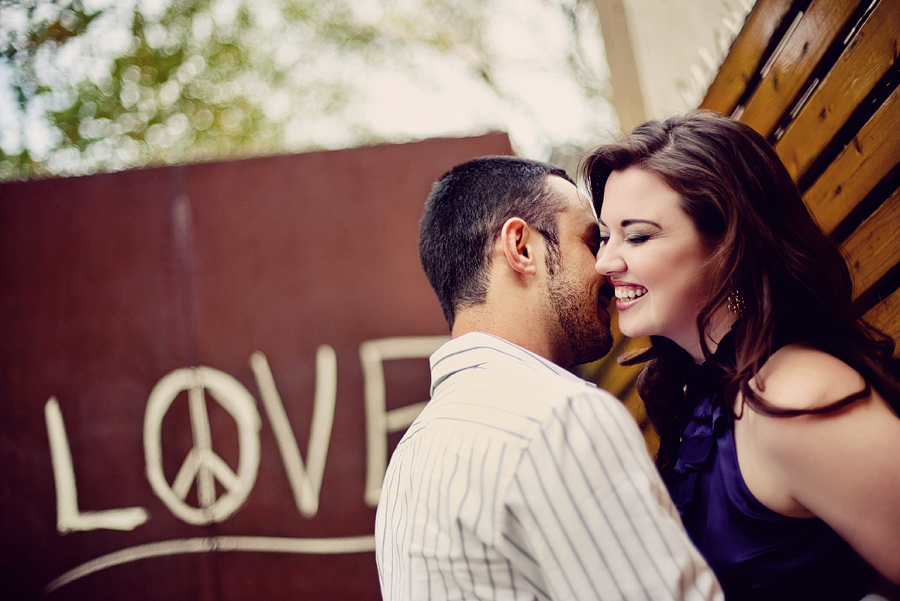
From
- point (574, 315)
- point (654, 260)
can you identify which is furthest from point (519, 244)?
point (654, 260)

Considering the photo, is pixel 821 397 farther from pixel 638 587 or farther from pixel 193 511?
pixel 193 511

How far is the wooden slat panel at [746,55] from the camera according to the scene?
6.13 ft

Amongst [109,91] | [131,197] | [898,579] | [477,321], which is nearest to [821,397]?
[898,579]

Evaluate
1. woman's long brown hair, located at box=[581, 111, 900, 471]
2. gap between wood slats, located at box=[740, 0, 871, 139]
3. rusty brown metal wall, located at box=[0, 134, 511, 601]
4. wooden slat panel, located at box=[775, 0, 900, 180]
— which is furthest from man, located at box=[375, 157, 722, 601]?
rusty brown metal wall, located at box=[0, 134, 511, 601]

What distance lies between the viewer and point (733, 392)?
1.33 metres

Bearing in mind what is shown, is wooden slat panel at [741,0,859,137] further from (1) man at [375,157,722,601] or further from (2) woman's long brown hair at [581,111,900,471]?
(1) man at [375,157,722,601]

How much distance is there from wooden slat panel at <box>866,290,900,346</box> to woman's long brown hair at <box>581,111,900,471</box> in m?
0.03

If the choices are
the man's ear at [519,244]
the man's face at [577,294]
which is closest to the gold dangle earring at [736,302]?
the man's face at [577,294]

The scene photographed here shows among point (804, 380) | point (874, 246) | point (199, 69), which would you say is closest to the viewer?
point (804, 380)

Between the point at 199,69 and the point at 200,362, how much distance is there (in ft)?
19.1

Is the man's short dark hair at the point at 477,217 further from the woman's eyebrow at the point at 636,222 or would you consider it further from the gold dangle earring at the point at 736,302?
the gold dangle earring at the point at 736,302

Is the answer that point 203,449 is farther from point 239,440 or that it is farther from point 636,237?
point 636,237

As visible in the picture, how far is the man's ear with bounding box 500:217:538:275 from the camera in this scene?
5.63 ft

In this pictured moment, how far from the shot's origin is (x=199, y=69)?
766cm
